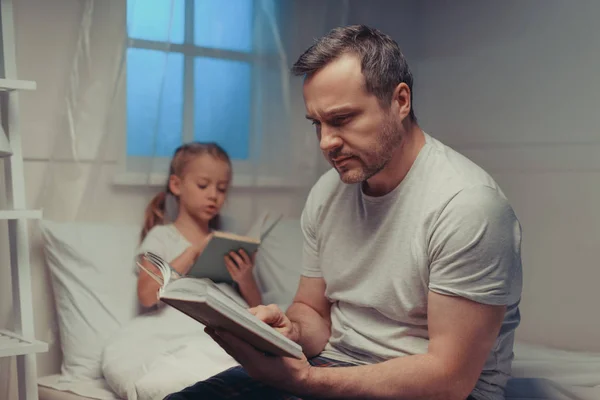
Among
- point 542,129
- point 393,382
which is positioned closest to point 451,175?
point 393,382

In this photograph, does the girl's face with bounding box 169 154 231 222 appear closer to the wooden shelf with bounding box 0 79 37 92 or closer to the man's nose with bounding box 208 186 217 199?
the man's nose with bounding box 208 186 217 199

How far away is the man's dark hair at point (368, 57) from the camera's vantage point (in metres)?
1.27

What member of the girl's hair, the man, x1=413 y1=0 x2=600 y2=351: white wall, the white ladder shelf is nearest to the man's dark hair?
the man

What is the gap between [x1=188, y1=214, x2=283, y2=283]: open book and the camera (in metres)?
1.87

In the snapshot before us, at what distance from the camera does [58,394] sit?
1.91 meters

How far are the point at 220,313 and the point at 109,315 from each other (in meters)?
1.11

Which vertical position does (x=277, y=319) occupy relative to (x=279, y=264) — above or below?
above

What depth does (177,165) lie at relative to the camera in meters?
2.11

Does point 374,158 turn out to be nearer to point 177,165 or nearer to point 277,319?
point 277,319

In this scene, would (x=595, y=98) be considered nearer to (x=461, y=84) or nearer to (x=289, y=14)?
(x=461, y=84)

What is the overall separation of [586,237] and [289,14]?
1078 millimetres

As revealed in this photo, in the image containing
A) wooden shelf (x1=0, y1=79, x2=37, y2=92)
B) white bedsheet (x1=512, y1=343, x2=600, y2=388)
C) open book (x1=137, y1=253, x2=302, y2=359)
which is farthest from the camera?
wooden shelf (x1=0, y1=79, x2=37, y2=92)

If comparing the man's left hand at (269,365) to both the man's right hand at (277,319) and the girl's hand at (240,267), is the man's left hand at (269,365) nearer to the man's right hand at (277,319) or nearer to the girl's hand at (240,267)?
the man's right hand at (277,319)

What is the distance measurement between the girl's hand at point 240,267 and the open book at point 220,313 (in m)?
0.86
